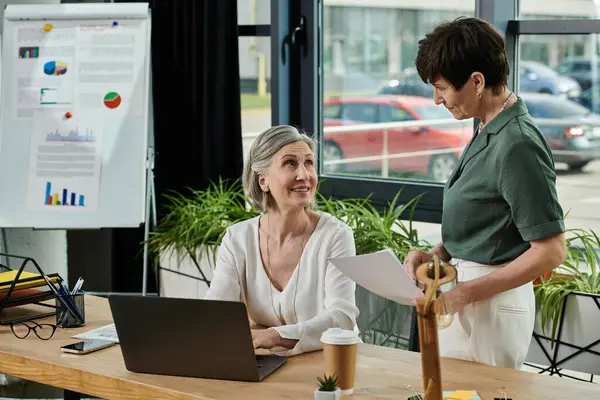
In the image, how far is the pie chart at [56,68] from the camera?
166 inches

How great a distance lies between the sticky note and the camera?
6.17ft

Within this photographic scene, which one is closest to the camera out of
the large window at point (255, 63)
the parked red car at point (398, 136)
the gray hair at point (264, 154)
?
the gray hair at point (264, 154)

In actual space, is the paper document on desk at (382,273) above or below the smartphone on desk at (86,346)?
above

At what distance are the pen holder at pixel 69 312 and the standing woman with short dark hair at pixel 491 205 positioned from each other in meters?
0.94

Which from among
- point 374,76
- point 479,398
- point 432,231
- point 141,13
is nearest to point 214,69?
point 141,13

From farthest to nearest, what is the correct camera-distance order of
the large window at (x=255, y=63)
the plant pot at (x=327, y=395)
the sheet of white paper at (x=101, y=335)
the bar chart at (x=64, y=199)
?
the large window at (x=255, y=63)
the bar chart at (x=64, y=199)
the sheet of white paper at (x=101, y=335)
the plant pot at (x=327, y=395)

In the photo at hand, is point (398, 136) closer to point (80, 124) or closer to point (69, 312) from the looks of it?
point (80, 124)

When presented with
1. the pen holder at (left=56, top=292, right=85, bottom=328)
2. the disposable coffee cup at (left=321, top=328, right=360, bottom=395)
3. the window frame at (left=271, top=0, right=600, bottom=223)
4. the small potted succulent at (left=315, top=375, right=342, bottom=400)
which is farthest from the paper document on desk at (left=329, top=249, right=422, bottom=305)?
the window frame at (left=271, top=0, right=600, bottom=223)

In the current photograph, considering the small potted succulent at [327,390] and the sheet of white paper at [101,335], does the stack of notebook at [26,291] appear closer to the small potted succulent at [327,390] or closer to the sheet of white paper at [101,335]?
the sheet of white paper at [101,335]

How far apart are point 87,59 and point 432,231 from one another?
5.75ft

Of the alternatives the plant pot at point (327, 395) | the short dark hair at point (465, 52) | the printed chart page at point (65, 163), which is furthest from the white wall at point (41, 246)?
the plant pot at point (327, 395)

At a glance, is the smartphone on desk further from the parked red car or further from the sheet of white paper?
the parked red car

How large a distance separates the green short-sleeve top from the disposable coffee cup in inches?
19.7

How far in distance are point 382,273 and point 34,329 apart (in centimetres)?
108
